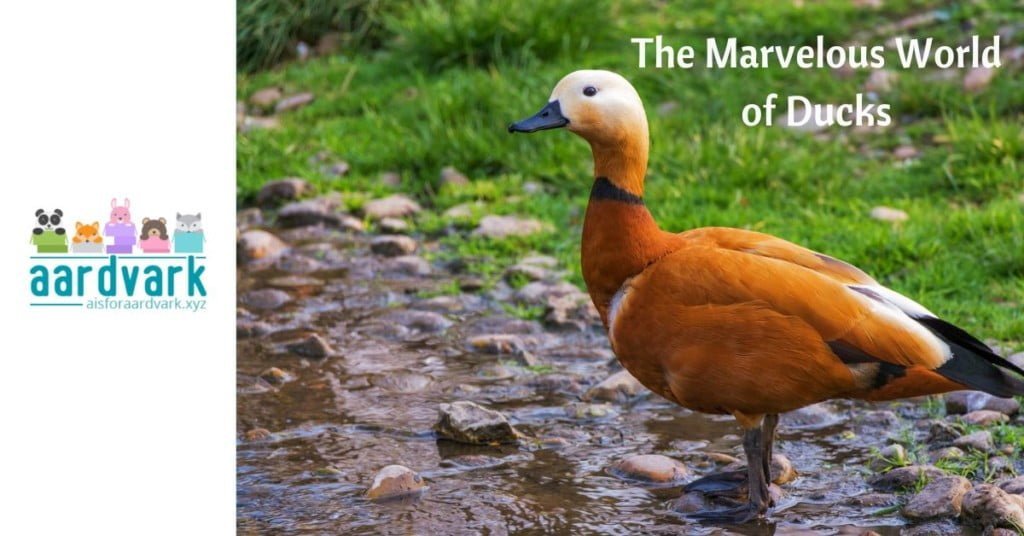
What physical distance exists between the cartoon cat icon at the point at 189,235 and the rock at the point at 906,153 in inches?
182

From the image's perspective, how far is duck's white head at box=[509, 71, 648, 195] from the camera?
3789mm

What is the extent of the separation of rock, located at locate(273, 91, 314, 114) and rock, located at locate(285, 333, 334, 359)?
12.4 feet

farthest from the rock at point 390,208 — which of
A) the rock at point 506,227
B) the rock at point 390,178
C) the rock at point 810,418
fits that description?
the rock at point 810,418

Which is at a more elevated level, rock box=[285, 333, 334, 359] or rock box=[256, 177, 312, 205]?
rock box=[256, 177, 312, 205]

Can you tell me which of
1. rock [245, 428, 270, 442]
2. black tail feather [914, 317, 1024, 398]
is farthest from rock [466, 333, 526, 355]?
black tail feather [914, 317, 1024, 398]

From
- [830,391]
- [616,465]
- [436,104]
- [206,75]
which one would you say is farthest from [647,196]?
[206,75]

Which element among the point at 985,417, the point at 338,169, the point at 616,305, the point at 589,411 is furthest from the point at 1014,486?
the point at 338,169

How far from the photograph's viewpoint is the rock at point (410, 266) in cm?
625

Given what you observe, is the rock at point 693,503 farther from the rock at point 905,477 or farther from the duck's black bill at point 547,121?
the duck's black bill at point 547,121

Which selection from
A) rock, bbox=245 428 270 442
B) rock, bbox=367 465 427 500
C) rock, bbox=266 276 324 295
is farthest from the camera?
rock, bbox=266 276 324 295

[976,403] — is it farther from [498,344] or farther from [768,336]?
[498,344]

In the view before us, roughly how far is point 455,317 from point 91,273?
251cm

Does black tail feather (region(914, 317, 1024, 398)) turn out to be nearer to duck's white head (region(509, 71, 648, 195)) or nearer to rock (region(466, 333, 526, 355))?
duck's white head (region(509, 71, 648, 195))

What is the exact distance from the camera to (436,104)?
7.73 meters
